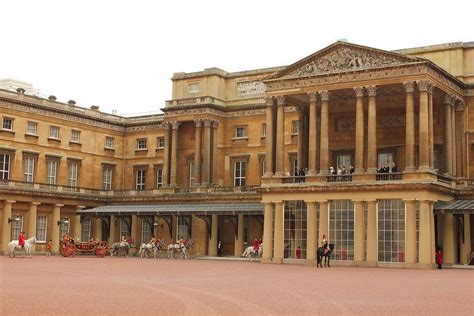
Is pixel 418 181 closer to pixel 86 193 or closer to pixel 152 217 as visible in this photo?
pixel 152 217

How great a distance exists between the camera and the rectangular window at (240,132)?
63597mm

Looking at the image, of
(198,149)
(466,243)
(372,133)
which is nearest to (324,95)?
(372,133)

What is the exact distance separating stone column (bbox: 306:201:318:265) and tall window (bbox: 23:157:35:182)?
88.0ft

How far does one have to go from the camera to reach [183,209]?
5753 cm

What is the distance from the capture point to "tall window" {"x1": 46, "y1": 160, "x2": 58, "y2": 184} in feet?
209

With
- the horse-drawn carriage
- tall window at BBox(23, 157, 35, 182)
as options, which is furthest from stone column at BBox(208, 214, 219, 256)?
tall window at BBox(23, 157, 35, 182)

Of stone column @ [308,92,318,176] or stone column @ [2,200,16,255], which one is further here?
stone column @ [2,200,16,255]

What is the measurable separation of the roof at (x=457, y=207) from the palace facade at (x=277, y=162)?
6 centimetres

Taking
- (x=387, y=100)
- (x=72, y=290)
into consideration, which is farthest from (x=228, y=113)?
(x=72, y=290)

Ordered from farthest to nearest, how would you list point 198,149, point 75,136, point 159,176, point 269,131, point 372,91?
point 159,176
point 75,136
point 198,149
point 269,131
point 372,91

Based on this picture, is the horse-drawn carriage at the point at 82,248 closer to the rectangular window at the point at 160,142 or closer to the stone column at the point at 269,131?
the stone column at the point at 269,131

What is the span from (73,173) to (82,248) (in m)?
13.7

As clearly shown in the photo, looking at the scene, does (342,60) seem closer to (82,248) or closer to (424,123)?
(424,123)

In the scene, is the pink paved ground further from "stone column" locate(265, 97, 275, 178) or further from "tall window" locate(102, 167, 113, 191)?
"tall window" locate(102, 167, 113, 191)
